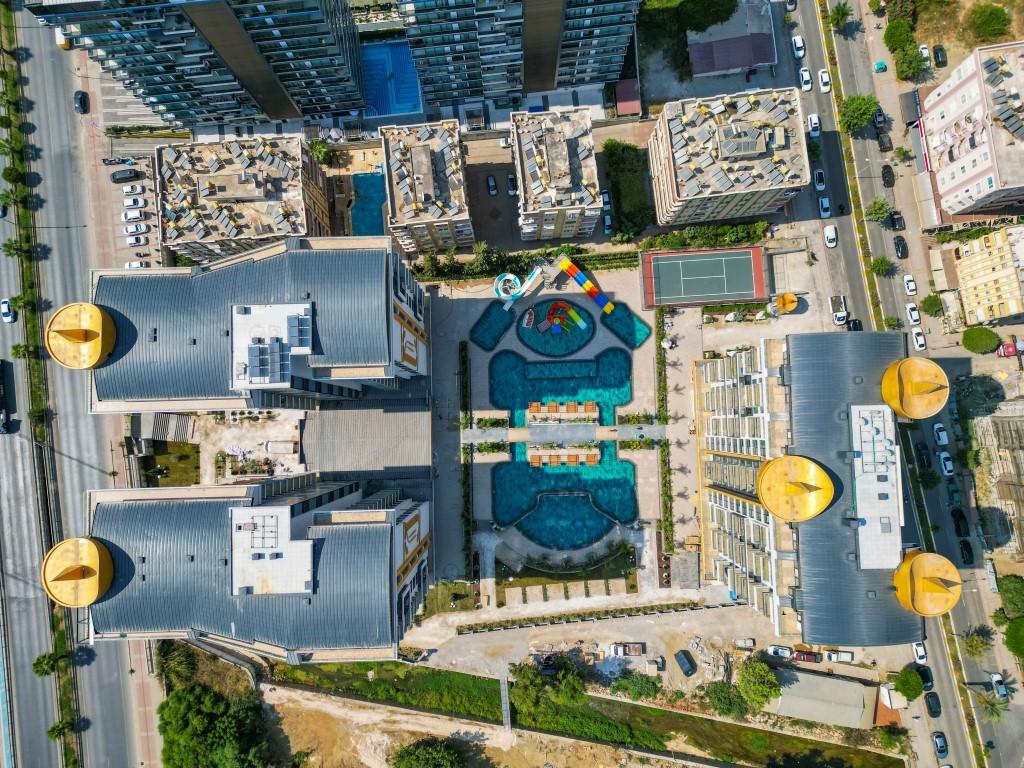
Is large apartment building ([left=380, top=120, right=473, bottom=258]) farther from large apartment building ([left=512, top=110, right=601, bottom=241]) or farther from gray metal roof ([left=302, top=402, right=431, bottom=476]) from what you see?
gray metal roof ([left=302, top=402, right=431, bottom=476])

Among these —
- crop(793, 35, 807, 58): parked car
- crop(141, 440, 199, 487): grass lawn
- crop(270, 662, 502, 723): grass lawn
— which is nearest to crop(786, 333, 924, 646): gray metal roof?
crop(270, 662, 502, 723): grass lawn

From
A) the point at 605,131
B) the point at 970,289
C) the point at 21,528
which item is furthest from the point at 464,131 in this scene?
the point at 21,528

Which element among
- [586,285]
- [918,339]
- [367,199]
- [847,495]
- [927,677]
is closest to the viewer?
[847,495]

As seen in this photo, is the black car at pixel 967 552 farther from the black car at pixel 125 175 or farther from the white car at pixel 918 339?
the black car at pixel 125 175

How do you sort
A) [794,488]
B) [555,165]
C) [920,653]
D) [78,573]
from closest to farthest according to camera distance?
[794,488], [78,573], [555,165], [920,653]

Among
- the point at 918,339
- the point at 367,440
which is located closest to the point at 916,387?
the point at 918,339

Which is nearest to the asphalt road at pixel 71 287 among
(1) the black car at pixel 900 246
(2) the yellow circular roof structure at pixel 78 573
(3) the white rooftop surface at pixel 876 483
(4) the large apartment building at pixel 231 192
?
(4) the large apartment building at pixel 231 192

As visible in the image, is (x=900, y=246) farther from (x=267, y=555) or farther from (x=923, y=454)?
(x=267, y=555)
